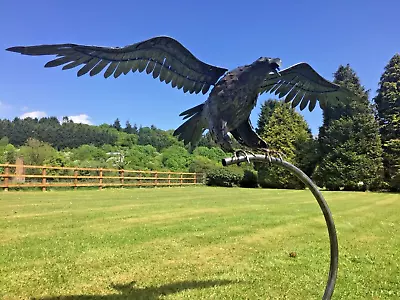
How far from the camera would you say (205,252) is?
6.00 m

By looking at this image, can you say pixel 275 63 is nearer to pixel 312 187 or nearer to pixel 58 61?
pixel 312 187

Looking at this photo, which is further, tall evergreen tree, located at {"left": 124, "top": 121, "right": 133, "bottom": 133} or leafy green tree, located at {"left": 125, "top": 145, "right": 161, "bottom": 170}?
tall evergreen tree, located at {"left": 124, "top": 121, "right": 133, "bottom": 133}

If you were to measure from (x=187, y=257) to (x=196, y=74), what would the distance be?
3527 millimetres

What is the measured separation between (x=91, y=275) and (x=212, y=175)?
23.9 meters

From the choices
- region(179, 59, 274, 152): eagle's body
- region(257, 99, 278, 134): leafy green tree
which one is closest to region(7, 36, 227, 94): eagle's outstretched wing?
region(179, 59, 274, 152): eagle's body

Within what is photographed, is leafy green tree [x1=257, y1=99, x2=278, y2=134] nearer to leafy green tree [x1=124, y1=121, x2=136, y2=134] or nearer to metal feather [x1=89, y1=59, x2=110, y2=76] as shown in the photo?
leafy green tree [x1=124, y1=121, x2=136, y2=134]

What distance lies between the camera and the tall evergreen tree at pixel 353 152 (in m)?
24.1

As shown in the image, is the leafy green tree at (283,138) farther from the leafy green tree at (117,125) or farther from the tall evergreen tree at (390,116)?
the leafy green tree at (117,125)

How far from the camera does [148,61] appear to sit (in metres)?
2.92

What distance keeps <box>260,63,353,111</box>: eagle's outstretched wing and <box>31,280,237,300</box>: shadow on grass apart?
2494 millimetres

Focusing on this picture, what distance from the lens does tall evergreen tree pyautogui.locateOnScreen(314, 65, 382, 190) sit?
2411 centimetres

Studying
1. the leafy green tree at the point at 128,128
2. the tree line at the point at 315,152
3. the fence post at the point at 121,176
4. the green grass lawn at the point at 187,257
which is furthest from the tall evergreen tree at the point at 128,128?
the green grass lawn at the point at 187,257

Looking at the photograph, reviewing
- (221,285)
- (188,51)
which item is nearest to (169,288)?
(221,285)

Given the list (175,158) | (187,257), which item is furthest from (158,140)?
(187,257)
